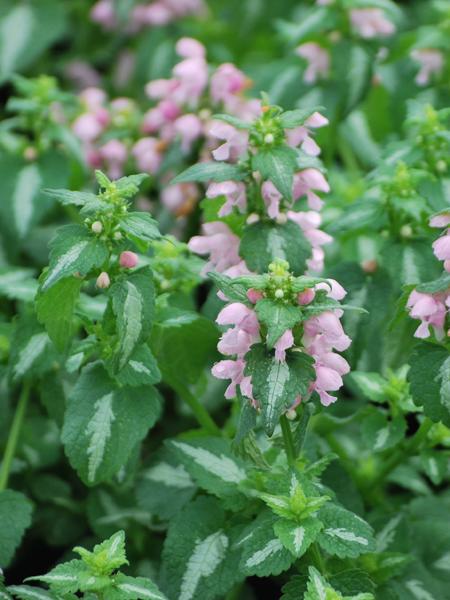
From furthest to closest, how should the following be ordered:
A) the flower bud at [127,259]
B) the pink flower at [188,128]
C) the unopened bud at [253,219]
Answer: the pink flower at [188,128] → the unopened bud at [253,219] → the flower bud at [127,259]

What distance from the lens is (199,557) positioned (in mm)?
1759

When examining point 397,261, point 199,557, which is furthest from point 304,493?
point 397,261

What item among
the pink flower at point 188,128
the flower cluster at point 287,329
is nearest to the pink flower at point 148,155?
the pink flower at point 188,128

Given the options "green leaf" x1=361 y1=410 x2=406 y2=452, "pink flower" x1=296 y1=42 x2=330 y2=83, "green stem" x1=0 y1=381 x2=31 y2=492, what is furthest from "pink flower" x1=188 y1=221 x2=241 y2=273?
"pink flower" x1=296 y1=42 x2=330 y2=83

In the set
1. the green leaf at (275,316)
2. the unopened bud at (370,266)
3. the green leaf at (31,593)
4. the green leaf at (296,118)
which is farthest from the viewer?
the unopened bud at (370,266)

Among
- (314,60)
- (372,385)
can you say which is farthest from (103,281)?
(314,60)

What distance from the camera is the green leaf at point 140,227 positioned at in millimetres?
1608

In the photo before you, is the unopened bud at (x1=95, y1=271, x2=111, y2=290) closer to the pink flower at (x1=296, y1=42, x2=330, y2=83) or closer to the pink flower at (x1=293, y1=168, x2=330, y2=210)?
the pink flower at (x1=293, y1=168, x2=330, y2=210)

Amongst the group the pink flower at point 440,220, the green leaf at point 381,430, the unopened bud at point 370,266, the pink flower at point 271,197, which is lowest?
the green leaf at point 381,430

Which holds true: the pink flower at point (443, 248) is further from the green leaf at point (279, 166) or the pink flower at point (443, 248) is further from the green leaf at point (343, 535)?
the green leaf at point (343, 535)

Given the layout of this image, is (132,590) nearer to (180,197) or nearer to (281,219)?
(281,219)

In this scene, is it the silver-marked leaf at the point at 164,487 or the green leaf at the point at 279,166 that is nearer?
the green leaf at the point at 279,166

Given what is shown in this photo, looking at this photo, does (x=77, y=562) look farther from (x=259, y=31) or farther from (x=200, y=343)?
(x=259, y=31)

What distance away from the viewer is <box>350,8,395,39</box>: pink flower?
2.75m
